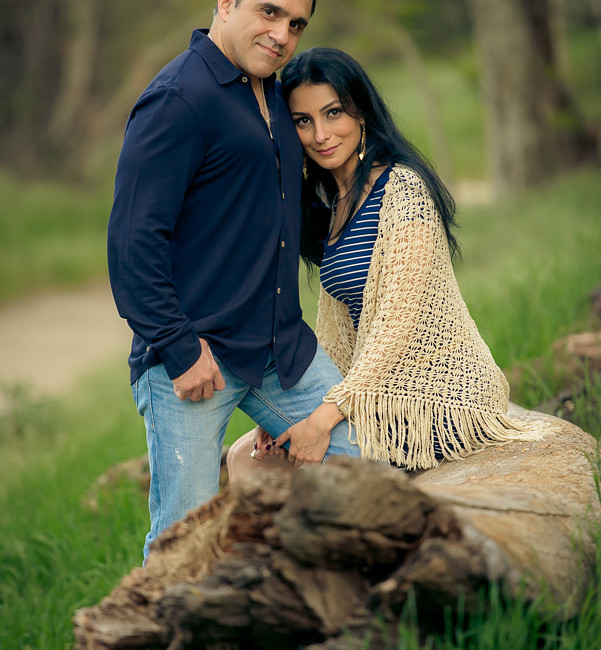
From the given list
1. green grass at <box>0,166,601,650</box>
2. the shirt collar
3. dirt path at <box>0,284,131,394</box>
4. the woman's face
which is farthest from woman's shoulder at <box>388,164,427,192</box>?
dirt path at <box>0,284,131,394</box>

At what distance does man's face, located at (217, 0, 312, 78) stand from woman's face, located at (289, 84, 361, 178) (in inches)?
9.9

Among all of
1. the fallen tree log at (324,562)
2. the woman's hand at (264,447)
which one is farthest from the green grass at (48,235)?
the fallen tree log at (324,562)

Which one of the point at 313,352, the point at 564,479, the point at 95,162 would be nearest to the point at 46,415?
the point at 313,352

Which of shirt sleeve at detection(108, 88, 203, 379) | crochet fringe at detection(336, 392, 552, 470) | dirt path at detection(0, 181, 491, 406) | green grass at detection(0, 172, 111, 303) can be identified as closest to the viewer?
shirt sleeve at detection(108, 88, 203, 379)

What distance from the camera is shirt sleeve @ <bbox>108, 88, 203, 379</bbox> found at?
8.27ft

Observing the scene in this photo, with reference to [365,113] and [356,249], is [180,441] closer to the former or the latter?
[356,249]

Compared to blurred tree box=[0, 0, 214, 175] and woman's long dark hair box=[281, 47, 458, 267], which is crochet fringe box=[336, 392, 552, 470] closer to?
woman's long dark hair box=[281, 47, 458, 267]

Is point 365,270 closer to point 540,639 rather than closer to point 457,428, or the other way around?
point 457,428

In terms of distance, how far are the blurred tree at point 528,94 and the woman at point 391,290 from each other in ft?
31.3

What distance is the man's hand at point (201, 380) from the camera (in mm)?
2580

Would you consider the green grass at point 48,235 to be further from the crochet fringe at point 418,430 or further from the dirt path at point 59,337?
the crochet fringe at point 418,430

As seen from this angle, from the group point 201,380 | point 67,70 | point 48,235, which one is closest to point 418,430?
point 201,380

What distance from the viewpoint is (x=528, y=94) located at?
11.9 m

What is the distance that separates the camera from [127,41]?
65.5 ft
